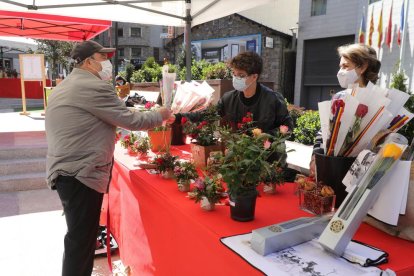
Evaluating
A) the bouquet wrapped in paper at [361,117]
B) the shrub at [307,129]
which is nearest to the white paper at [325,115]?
the bouquet wrapped in paper at [361,117]

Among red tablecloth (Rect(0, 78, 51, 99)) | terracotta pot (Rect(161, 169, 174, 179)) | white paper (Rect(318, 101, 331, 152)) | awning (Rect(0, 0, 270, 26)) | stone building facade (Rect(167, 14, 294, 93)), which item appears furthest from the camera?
stone building facade (Rect(167, 14, 294, 93))

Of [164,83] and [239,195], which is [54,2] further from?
[239,195]

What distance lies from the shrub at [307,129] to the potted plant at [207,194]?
15.4 feet

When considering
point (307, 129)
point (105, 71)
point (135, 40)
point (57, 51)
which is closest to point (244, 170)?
point (105, 71)

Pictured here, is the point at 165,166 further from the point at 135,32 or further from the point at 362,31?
the point at 135,32

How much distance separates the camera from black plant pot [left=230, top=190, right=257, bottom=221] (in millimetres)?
1365

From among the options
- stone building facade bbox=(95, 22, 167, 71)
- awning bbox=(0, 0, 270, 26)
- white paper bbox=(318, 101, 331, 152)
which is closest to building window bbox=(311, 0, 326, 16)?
awning bbox=(0, 0, 270, 26)

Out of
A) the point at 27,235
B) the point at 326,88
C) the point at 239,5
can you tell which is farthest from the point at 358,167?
the point at 326,88

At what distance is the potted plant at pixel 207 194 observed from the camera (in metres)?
1.50

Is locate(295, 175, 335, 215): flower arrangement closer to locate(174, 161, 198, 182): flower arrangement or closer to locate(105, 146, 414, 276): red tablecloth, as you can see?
locate(105, 146, 414, 276): red tablecloth

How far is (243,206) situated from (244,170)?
0.16 m

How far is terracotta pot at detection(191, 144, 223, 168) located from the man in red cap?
32 cm

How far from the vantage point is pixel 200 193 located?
150cm

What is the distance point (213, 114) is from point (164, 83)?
446mm
